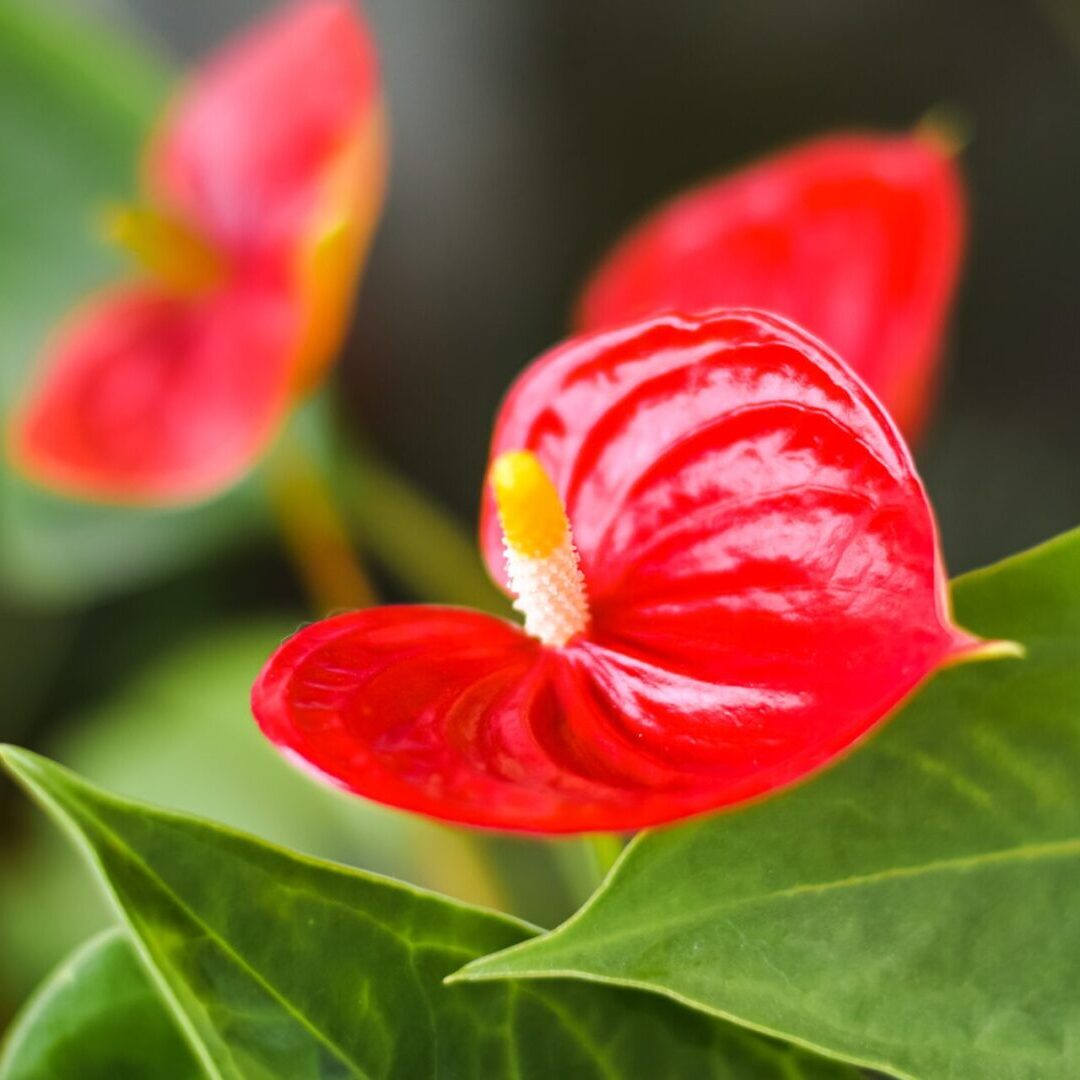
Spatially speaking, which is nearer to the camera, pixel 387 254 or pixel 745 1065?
pixel 745 1065

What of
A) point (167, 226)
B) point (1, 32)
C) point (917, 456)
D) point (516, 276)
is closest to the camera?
point (167, 226)

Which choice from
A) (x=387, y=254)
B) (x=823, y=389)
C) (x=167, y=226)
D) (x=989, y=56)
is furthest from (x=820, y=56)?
(x=823, y=389)

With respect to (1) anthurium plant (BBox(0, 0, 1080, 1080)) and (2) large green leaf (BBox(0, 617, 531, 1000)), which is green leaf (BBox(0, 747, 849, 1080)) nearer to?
(1) anthurium plant (BBox(0, 0, 1080, 1080))

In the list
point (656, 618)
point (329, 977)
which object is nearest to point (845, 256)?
point (656, 618)

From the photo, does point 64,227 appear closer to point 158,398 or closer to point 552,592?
point 158,398

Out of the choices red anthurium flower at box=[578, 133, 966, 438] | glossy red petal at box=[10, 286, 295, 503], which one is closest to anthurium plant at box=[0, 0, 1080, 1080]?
red anthurium flower at box=[578, 133, 966, 438]

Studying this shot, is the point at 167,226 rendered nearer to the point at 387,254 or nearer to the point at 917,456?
the point at 387,254
